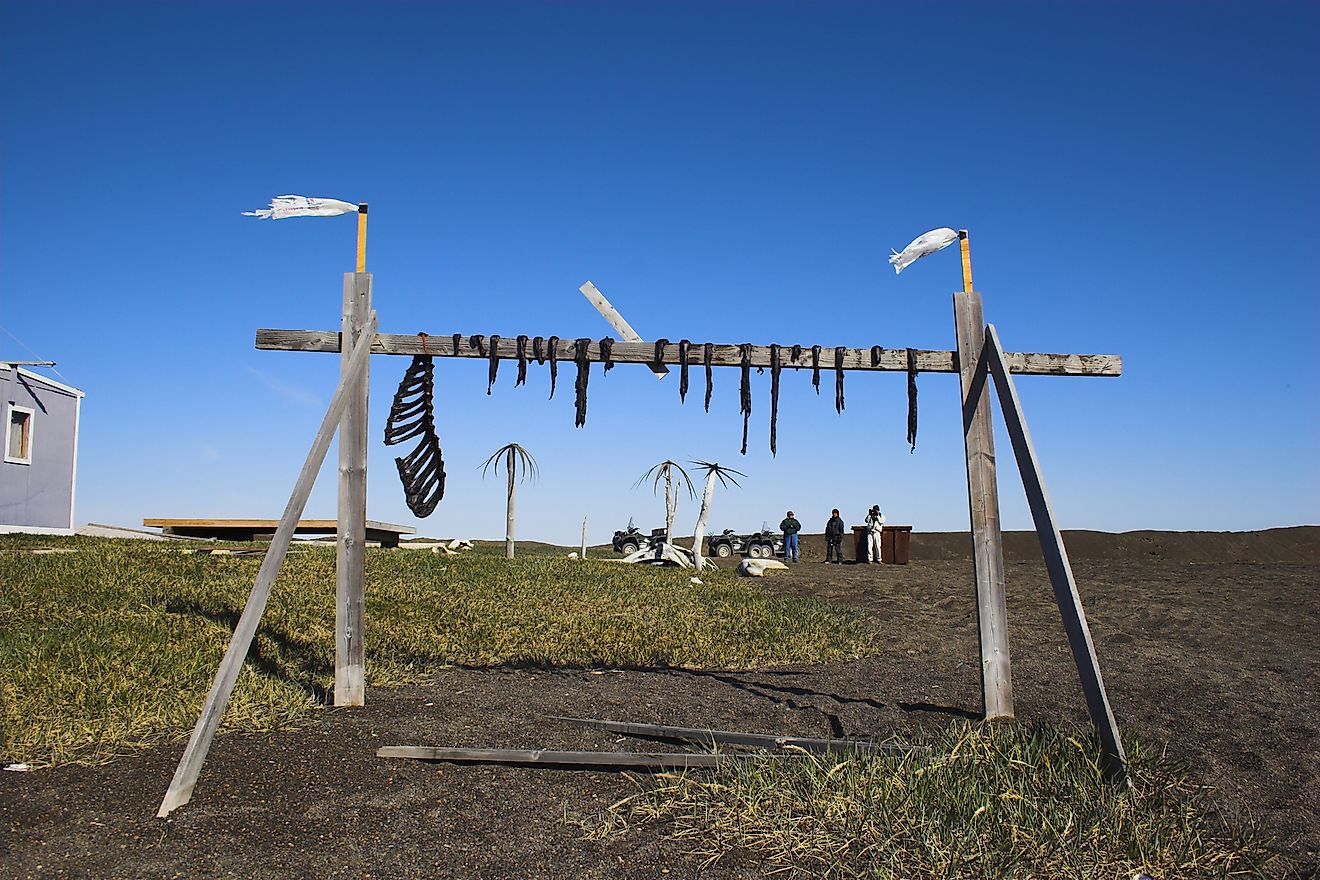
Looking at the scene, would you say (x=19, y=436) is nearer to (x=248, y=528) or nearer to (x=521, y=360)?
(x=248, y=528)

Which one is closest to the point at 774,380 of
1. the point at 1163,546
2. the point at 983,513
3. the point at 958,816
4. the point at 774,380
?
the point at 774,380

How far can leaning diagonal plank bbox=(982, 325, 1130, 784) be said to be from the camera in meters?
4.57

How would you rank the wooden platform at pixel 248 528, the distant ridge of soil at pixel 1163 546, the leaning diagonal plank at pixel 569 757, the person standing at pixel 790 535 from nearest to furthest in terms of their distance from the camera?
the leaning diagonal plank at pixel 569 757
the wooden platform at pixel 248 528
the distant ridge of soil at pixel 1163 546
the person standing at pixel 790 535

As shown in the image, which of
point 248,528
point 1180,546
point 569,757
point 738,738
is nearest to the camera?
point 569,757

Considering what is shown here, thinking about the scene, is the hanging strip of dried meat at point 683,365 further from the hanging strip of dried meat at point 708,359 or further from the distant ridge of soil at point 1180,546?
the distant ridge of soil at point 1180,546

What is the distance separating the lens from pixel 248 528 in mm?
21125

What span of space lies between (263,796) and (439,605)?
6018mm

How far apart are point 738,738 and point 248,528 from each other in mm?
18643

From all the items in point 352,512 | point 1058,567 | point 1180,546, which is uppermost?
point 352,512

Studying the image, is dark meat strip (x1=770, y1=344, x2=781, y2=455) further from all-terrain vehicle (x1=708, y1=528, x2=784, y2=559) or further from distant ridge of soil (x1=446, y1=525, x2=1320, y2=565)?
all-terrain vehicle (x1=708, y1=528, x2=784, y2=559)

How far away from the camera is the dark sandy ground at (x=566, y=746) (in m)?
4.01

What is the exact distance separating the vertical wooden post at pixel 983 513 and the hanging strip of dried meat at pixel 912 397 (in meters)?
0.34

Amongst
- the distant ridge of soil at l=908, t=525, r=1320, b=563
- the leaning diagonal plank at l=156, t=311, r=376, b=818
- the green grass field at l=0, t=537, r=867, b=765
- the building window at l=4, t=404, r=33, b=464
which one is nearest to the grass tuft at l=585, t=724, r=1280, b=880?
the leaning diagonal plank at l=156, t=311, r=376, b=818

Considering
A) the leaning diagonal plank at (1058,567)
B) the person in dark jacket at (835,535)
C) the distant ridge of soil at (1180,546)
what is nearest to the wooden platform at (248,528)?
the person in dark jacket at (835,535)
